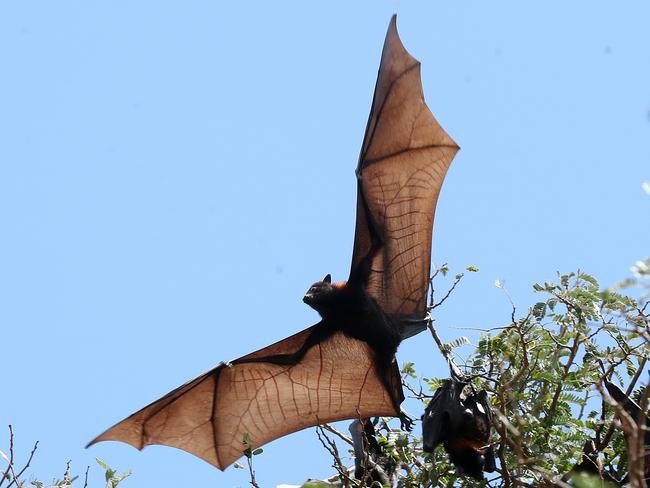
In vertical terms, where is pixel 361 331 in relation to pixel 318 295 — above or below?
below

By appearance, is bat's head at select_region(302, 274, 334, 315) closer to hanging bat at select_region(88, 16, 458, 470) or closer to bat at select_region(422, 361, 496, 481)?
hanging bat at select_region(88, 16, 458, 470)

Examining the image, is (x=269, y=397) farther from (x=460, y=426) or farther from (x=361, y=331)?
(x=460, y=426)

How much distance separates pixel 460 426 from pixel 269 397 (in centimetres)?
245

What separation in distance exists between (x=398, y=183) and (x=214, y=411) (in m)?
2.68

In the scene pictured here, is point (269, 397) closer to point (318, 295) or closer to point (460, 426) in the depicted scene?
point (318, 295)

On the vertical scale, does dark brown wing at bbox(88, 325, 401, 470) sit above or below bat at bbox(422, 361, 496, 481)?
above

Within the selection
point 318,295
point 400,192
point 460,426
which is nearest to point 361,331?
point 318,295

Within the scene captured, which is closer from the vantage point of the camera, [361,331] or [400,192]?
[400,192]

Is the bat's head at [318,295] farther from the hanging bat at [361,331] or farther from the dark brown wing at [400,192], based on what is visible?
the dark brown wing at [400,192]

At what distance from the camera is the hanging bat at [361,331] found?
7746 millimetres

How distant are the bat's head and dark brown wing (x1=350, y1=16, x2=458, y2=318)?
0.28 m

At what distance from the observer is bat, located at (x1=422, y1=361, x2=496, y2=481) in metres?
6.30

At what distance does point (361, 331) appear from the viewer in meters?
8.09

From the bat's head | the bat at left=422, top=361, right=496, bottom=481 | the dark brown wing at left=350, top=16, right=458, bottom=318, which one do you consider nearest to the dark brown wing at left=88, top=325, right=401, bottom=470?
the bat's head
